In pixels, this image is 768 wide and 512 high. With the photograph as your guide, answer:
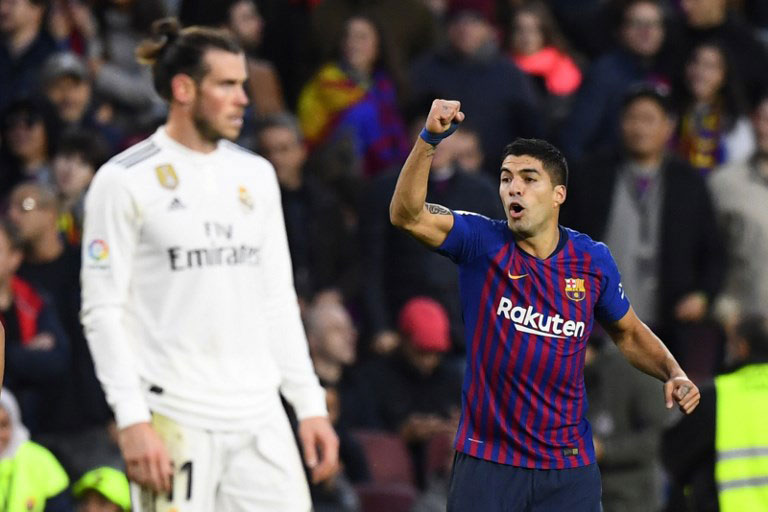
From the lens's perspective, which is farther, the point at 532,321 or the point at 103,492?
the point at 103,492

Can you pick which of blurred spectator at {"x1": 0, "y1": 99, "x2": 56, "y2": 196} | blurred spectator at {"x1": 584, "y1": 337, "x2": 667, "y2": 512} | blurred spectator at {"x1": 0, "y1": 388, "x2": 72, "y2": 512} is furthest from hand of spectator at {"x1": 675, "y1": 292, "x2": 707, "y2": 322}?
blurred spectator at {"x1": 0, "y1": 388, "x2": 72, "y2": 512}

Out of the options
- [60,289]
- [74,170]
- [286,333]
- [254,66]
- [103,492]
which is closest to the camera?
[286,333]

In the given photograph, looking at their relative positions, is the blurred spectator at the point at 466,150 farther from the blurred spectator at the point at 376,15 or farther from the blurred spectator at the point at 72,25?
the blurred spectator at the point at 72,25

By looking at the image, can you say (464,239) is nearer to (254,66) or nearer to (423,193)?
(423,193)

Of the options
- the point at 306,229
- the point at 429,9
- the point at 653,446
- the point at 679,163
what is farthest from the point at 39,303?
the point at 429,9

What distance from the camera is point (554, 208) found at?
5406 millimetres

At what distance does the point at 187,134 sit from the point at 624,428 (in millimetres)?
4006

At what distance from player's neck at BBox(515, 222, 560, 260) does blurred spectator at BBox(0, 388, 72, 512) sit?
2.84 metres

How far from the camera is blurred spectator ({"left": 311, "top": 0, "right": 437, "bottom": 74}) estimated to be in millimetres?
11719

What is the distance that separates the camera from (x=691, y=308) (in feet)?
31.5

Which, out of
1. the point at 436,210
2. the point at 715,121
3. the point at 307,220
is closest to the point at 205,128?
the point at 436,210

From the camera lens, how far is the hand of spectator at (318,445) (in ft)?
18.7

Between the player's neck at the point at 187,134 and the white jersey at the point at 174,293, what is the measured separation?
6 cm

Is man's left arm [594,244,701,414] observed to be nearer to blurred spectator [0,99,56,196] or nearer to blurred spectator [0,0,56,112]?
blurred spectator [0,99,56,196]
